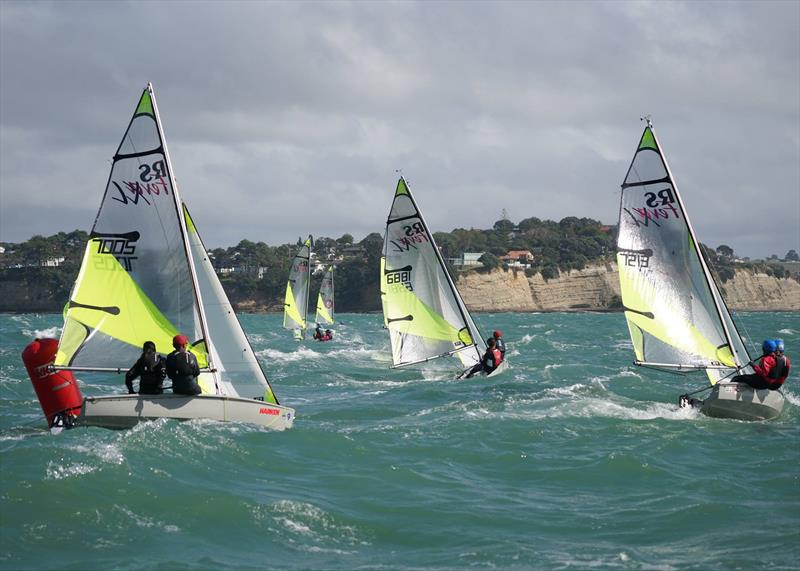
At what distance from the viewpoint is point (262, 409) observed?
1527cm

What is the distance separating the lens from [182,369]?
1441 cm

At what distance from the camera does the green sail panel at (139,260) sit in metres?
15.7

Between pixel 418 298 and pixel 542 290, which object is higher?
pixel 542 290

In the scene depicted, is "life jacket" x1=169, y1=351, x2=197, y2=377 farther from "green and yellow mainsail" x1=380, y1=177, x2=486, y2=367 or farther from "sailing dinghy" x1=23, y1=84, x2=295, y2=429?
"green and yellow mainsail" x1=380, y1=177, x2=486, y2=367

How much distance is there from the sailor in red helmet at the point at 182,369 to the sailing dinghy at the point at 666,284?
28.5 feet

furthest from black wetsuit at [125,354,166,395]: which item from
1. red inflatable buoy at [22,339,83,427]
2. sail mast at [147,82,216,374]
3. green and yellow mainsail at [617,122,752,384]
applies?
green and yellow mainsail at [617,122,752,384]

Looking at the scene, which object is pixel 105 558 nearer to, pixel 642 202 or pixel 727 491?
pixel 727 491

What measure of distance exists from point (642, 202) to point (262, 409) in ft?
28.6

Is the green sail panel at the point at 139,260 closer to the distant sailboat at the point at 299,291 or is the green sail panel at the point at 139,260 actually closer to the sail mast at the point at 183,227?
the sail mast at the point at 183,227

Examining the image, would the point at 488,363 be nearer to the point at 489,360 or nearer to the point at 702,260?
the point at 489,360

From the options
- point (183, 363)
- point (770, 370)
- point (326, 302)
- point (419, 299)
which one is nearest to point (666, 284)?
point (770, 370)

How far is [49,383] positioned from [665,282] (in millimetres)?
11570

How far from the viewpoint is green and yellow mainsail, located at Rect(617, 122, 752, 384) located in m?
18.8

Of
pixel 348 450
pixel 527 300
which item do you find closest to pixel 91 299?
pixel 348 450
